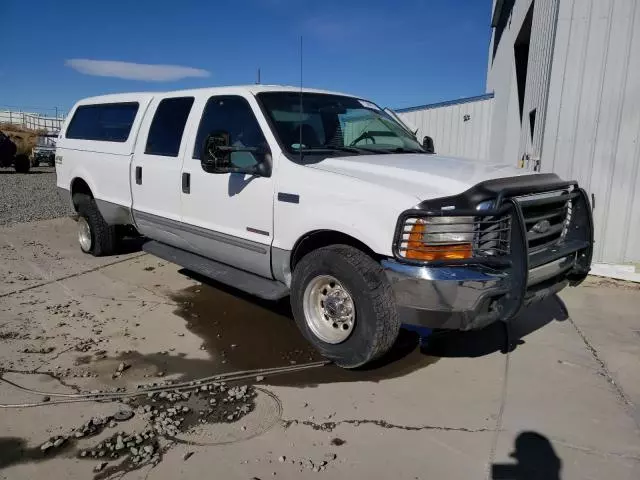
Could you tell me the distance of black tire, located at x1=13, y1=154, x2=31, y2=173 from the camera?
2120 cm

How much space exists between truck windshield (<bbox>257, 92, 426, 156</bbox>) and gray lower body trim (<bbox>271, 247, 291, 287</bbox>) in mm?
804

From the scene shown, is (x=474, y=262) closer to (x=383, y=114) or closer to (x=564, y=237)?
(x=564, y=237)

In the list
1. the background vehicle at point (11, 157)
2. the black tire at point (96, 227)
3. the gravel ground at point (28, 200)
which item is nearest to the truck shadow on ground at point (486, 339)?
the black tire at point (96, 227)

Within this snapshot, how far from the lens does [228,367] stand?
3943 mm

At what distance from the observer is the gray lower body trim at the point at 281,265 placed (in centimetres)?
415

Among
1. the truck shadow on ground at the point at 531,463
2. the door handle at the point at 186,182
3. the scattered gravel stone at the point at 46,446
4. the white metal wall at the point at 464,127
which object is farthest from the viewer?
the white metal wall at the point at 464,127

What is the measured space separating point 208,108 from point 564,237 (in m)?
3.34

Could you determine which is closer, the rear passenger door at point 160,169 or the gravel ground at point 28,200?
the rear passenger door at point 160,169

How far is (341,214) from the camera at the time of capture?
3.59 metres

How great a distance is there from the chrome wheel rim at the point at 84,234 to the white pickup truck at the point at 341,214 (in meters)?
1.51

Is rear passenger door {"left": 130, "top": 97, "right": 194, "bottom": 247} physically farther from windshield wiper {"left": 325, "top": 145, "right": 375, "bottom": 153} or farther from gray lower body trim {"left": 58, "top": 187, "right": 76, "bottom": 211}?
gray lower body trim {"left": 58, "top": 187, "right": 76, "bottom": 211}

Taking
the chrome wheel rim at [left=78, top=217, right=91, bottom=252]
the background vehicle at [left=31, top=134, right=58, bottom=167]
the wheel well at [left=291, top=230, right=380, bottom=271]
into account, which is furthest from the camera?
the background vehicle at [left=31, top=134, right=58, bottom=167]

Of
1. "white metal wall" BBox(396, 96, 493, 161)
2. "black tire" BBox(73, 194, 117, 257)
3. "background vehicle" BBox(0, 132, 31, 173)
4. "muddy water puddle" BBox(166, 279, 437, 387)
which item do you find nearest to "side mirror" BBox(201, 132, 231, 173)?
"muddy water puddle" BBox(166, 279, 437, 387)

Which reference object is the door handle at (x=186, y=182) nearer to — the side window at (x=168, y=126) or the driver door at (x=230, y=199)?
the driver door at (x=230, y=199)
